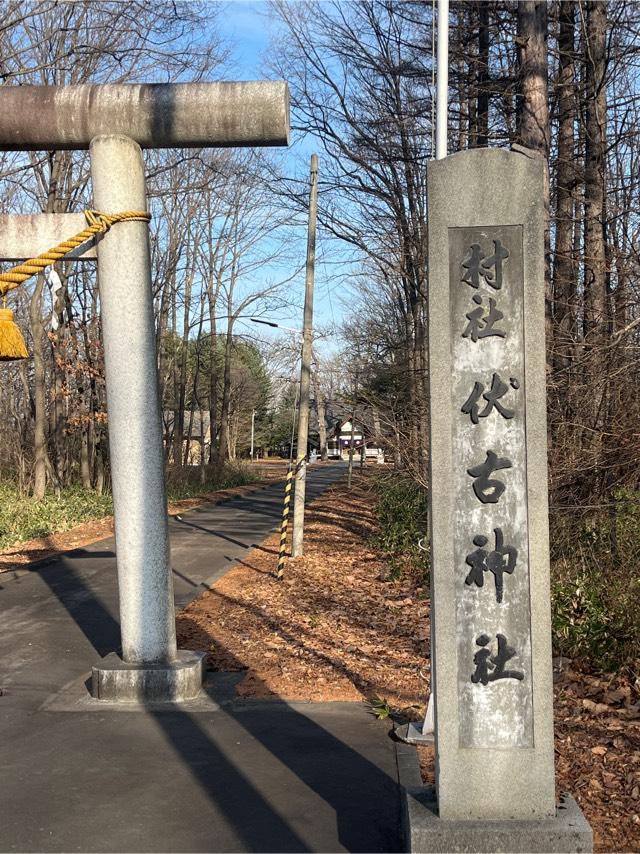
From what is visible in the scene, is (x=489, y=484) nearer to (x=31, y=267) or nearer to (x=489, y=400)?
(x=489, y=400)

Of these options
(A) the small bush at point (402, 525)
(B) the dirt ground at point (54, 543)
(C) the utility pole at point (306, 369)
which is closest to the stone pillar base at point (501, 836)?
(A) the small bush at point (402, 525)

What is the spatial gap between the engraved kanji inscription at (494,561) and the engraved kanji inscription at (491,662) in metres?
0.21

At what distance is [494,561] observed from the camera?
4242 mm

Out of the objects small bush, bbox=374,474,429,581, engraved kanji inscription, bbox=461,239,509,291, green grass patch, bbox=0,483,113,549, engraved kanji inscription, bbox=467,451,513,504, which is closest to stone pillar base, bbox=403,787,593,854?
engraved kanji inscription, bbox=467,451,513,504

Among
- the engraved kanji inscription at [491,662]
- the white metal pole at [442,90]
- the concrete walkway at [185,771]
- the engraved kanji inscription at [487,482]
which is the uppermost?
the white metal pole at [442,90]

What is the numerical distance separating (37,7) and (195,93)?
13102 millimetres

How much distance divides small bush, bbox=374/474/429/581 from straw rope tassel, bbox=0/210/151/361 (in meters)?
8.06

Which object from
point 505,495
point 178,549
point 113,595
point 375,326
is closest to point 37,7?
point 178,549

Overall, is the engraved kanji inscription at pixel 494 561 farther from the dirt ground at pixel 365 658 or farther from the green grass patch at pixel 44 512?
the green grass patch at pixel 44 512

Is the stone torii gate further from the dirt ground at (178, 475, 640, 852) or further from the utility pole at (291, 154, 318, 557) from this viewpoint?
the utility pole at (291, 154, 318, 557)

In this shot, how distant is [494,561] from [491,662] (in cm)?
49

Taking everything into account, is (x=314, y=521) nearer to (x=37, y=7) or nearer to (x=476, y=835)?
(x=37, y=7)

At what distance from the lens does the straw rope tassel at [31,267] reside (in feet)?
21.6

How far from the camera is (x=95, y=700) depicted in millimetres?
6969
